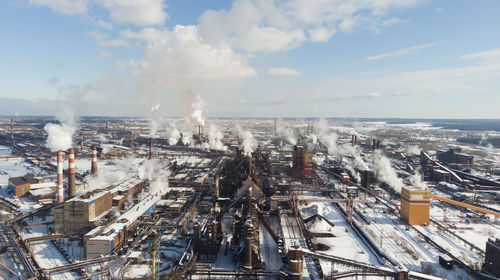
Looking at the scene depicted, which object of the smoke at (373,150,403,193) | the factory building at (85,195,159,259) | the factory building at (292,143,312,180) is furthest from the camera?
the factory building at (292,143,312,180)

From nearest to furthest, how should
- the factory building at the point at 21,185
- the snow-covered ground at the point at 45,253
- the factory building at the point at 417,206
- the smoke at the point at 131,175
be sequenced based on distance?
the snow-covered ground at the point at 45,253 → the factory building at the point at 417,206 → the factory building at the point at 21,185 → the smoke at the point at 131,175

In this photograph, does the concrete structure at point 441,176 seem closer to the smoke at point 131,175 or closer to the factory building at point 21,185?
the smoke at point 131,175

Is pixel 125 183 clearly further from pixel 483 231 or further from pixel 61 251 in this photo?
pixel 483 231

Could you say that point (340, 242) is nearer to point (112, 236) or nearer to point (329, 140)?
point (112, 236)

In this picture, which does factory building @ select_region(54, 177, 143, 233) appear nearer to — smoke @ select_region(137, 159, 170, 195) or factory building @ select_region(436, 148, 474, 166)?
smoke @ select_region(137, 159, 170, 195)

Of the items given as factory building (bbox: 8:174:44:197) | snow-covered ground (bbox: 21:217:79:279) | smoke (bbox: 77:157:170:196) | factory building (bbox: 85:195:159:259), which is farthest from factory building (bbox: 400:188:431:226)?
factory building (bbox: 8:174:44:197)

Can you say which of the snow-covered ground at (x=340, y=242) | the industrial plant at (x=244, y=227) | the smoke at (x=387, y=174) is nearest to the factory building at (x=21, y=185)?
the industrial plant at (x=244, y=227)
